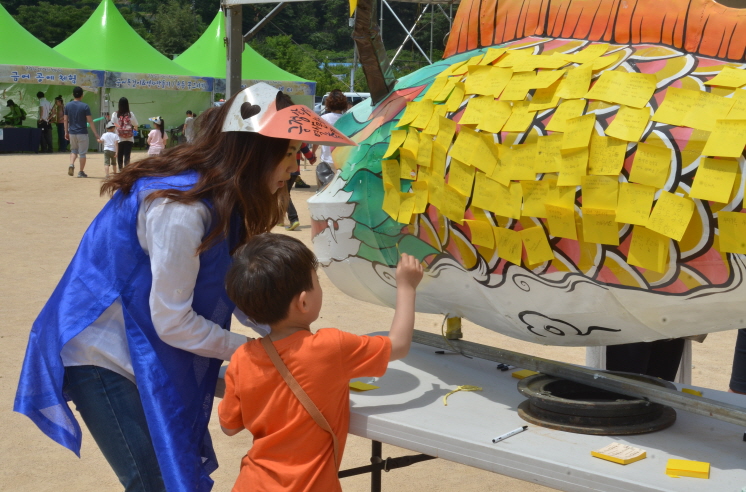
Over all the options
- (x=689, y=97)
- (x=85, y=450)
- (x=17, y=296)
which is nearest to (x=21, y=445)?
(x=85, y=450)

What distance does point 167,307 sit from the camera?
171cm

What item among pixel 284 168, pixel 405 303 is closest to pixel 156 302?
pixel 284 168

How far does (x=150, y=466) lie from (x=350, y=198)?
865mm

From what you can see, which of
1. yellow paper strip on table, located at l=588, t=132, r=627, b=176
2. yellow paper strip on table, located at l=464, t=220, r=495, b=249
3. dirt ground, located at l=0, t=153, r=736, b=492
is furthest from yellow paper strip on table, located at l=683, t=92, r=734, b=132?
dirt ground, located at l=0, t=153, r=736, b=492

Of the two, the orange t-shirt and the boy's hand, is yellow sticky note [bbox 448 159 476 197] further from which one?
the orange t-shirt

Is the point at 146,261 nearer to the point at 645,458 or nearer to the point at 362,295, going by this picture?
the point at 362,295

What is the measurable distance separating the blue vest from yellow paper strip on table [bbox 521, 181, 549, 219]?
0.68 metres

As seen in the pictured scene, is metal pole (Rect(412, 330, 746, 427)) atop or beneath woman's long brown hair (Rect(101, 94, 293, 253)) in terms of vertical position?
beneath

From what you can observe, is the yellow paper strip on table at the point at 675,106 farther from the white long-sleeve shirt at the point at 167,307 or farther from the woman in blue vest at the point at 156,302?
the white long-sleeve shirt at the point at 167,307

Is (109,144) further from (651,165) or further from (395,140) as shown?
(651,165)

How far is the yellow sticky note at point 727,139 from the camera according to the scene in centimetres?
144

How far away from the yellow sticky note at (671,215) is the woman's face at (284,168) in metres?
0.80

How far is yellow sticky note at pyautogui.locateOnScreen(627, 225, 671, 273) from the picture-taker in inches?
61.9

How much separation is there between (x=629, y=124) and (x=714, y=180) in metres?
0.21
